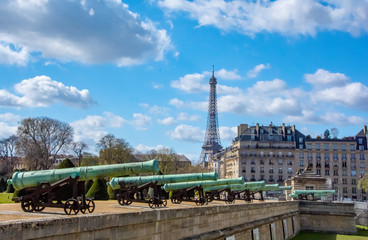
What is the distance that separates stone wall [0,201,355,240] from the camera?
7.71 metres

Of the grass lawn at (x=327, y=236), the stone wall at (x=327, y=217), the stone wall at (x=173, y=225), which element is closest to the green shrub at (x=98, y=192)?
the stone wall at (x=173, y=225)

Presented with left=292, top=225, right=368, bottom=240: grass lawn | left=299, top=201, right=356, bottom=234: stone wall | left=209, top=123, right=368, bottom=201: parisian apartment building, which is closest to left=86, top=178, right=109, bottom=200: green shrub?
left=292, top=225, right=368, bottom=240: grass lawn

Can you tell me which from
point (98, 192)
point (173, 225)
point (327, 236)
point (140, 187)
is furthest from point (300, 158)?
point (173, 225)

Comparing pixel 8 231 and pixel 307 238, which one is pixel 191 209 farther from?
pixel 307 238

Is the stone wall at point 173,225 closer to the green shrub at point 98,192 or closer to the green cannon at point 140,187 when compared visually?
the green cannon at point 140,187

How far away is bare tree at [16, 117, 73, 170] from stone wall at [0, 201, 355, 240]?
109 feet

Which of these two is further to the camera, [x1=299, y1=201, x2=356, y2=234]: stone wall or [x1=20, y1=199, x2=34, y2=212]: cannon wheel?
[x1=299, y1=201, x2=356, y2=234]: stone wall

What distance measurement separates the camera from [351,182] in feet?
277

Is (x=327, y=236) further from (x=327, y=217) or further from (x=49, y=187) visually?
(x=49, y=187)

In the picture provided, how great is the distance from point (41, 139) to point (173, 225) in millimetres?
45116

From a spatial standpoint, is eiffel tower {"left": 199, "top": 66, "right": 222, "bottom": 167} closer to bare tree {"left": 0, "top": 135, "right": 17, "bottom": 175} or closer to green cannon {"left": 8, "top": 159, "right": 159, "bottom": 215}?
bare tree {"left": 0, "top": 135, "right": 17, "bottom": 175}

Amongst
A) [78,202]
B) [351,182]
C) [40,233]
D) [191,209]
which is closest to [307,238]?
[191,209]

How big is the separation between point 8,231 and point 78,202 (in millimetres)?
4137

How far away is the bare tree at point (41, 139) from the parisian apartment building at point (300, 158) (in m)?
42.4
